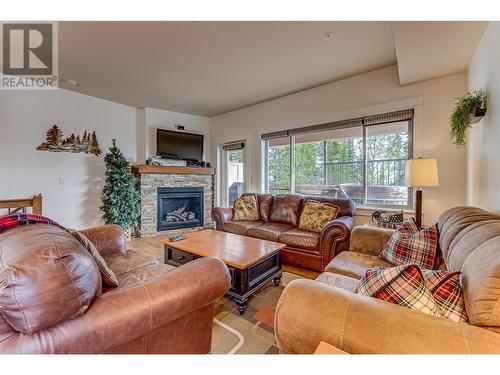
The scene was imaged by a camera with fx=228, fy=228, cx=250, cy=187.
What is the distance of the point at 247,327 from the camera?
1.70 meters

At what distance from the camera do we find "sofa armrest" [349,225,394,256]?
2075 millimetres

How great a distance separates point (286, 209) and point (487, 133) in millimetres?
2303

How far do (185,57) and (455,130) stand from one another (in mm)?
2984

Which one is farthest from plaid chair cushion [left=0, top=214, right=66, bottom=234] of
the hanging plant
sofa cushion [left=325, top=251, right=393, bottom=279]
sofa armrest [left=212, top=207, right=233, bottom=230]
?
the hanging plant

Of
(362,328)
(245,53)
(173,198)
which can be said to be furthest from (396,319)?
(173,198)

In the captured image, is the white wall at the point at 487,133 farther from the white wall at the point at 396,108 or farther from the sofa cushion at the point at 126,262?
the sofa cushion at the point at 126,262

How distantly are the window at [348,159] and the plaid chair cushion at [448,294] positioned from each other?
243 centimetres

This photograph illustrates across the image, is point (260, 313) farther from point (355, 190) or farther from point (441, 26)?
point (441, 26)

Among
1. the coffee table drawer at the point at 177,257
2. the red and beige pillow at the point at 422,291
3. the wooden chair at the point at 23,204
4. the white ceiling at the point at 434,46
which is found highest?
the white ceiling at the point at 434,46

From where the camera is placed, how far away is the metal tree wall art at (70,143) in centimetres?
366

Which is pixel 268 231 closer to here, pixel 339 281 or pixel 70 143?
pixel 339 281

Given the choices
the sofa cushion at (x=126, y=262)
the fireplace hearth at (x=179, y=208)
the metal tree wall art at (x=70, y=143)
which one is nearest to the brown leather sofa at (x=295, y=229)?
the fireplace hearth at (x=179, y=208)

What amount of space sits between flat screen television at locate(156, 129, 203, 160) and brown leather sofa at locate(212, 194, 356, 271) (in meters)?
1.87

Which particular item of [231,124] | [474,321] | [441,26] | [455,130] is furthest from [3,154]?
[455,130]
